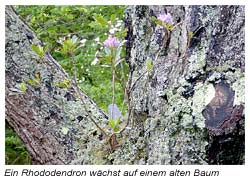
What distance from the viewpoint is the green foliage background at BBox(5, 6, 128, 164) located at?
1.91 metres

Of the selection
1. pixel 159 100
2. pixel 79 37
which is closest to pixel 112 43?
pixel 159 100

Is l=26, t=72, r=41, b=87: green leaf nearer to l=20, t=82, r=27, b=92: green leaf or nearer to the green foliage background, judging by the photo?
l=20, t=82, r=27, b=92: green leaf

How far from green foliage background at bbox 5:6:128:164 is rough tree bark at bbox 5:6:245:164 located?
65cm

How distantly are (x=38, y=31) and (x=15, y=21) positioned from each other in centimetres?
85

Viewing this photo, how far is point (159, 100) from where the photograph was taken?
109 cm

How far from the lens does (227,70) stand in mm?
995

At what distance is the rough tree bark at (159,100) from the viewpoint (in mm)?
969

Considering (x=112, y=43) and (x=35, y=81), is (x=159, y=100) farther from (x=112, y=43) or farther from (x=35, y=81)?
(x=35, y=81)

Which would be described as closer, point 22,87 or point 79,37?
point 22,87

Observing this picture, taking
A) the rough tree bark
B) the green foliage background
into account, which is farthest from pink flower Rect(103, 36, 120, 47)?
the green foliage background

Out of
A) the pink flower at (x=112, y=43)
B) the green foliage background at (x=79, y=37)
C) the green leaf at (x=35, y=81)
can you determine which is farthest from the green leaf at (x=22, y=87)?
the green foliage background at (x=79, y=37)

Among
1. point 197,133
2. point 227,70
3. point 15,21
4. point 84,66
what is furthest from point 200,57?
point 84,66

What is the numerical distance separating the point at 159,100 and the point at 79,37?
3.65 feet
